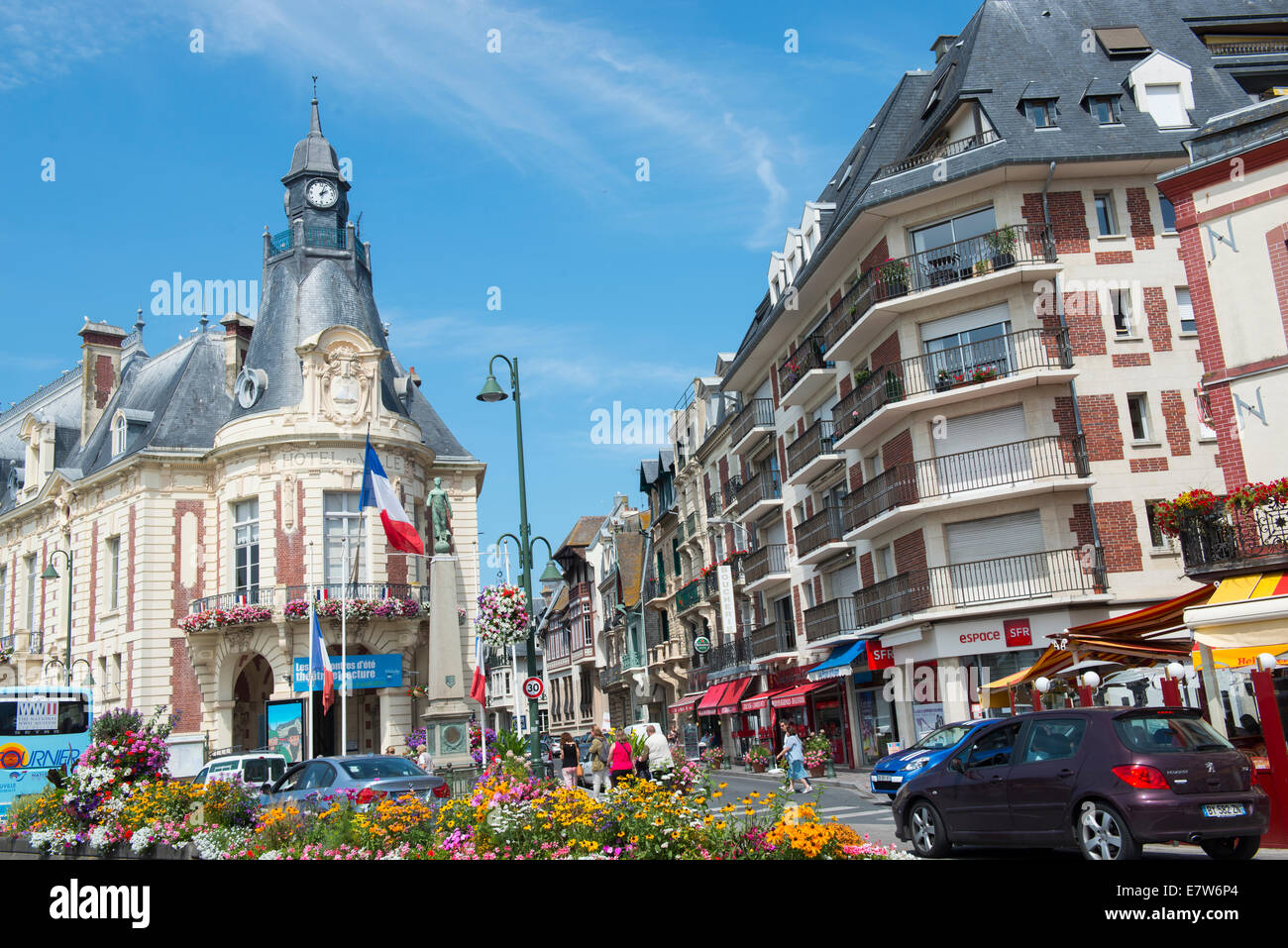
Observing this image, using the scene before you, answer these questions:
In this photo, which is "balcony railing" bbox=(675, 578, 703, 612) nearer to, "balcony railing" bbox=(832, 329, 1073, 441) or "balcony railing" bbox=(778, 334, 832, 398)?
"balcony railing" bbox=(778, 334, 832, 398)

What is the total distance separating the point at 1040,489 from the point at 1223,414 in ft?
21.1

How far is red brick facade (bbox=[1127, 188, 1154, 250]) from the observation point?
2689 cm

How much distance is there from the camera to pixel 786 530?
38094mm

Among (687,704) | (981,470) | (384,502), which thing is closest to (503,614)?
(384,502)

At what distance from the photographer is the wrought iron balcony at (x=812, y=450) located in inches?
1297

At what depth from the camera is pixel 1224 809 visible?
973cm

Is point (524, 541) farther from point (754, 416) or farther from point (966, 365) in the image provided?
point (754, 416)

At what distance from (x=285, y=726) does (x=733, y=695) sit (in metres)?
16.5

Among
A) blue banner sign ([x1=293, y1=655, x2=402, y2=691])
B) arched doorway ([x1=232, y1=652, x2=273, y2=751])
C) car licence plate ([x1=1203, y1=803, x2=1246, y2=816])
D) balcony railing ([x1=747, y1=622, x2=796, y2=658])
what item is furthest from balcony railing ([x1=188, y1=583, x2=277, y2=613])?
car licence plate ([x1=1203, y1=803, x2=1246, y2=816])

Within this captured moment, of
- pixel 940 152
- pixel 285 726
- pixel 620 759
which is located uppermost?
pixel 940 152

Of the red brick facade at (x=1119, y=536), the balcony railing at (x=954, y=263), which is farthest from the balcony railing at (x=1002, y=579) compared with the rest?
the balcony railing at (x=954, y=263)

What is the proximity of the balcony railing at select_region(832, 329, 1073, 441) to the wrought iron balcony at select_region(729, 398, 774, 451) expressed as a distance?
9.67 metres
